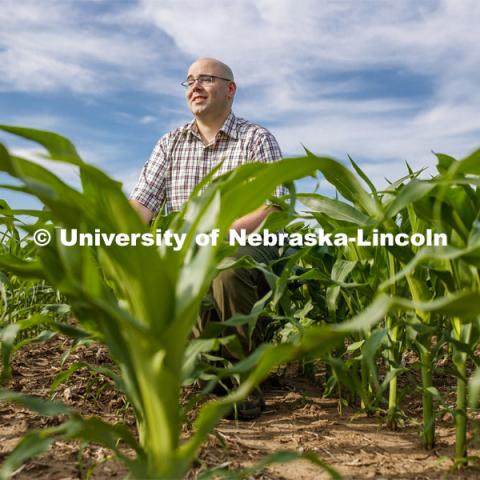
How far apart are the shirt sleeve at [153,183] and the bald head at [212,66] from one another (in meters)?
0.46

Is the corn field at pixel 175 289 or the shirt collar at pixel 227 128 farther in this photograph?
the shirt collar at pixel 227 128

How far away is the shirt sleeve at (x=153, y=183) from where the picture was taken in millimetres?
2828

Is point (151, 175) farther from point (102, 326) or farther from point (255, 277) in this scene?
point (102, 326)

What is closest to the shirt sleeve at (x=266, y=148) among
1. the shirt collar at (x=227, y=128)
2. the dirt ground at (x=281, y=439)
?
the shirt collar at (x=227, y=128)

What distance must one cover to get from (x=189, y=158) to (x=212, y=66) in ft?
1.66

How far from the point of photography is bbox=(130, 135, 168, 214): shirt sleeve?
9.28 feet

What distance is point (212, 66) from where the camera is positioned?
9.58 ft

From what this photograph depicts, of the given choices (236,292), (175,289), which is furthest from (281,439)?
(175,289)

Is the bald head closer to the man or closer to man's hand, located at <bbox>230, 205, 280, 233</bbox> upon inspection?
the man

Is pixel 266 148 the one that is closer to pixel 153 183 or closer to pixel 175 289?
pixel 153 183

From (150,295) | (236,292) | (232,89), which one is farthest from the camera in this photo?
Answer: (232,89)

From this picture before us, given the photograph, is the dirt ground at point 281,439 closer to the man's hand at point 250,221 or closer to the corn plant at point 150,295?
the corn plant at point 150,295

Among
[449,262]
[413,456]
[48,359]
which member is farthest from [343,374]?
[48,359]

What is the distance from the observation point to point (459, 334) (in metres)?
1.38
